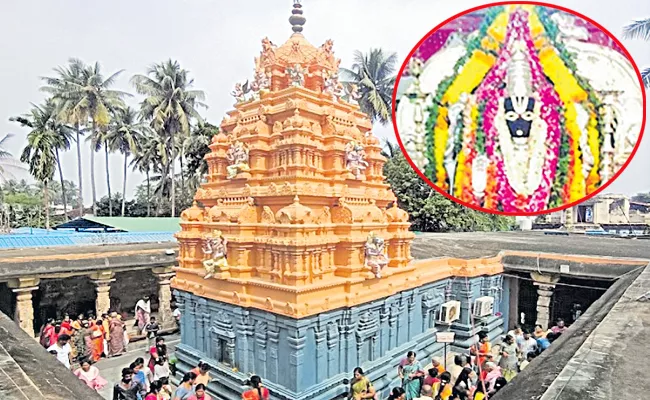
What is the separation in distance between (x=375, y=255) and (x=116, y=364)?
267 inches

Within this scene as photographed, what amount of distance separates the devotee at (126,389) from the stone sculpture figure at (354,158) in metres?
5.58

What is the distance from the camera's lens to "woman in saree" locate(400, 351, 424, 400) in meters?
7.09

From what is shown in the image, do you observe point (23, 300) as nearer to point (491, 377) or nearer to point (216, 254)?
point (216, 254)

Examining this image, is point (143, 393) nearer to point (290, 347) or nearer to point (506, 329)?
point (290, 347)

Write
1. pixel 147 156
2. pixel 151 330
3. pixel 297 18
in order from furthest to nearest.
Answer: pixel 147 156 < pixel 151 330 < pixel 297 18

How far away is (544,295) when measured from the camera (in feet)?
37.8

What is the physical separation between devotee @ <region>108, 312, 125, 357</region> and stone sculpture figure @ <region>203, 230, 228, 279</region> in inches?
157

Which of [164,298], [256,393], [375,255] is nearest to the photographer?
[256,393]

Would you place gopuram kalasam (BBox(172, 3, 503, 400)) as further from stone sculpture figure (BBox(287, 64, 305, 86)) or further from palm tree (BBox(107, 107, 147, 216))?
palm tree (BBox(107, 107, 147, 216))

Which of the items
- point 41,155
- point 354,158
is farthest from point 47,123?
point 354,158

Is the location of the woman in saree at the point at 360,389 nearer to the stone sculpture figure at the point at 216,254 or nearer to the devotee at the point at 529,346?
the stone sculpture figure at the point at 216,254

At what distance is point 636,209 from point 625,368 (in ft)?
168

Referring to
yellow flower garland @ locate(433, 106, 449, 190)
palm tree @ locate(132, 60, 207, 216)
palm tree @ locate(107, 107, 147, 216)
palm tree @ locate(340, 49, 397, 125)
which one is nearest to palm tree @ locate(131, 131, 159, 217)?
palm tree @ locate(107, 107, 147, 216)

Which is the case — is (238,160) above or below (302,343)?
above
